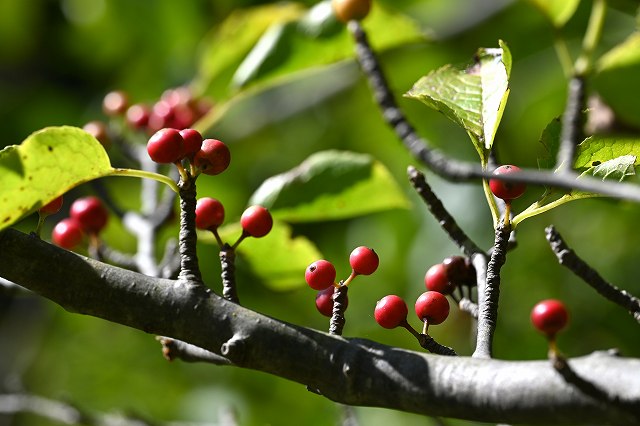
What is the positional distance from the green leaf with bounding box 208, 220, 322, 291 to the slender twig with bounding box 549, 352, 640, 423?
1.04 m

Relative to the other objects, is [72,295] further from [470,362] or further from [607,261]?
[607,261]

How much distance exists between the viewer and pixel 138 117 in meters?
2.71

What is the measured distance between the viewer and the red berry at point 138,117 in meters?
2.71

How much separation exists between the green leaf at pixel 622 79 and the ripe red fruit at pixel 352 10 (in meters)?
0.64

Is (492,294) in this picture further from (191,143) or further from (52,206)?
(52,206)

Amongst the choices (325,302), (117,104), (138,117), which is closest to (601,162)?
(325,302)

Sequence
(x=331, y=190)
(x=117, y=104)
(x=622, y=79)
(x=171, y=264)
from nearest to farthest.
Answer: (x=171, y=264) → (x=331, y=190) → (x=622, y=79) → (x=117, y=104)

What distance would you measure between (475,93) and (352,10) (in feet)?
2.30

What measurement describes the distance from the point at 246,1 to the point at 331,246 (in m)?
1.45

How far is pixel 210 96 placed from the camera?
9.26 feet

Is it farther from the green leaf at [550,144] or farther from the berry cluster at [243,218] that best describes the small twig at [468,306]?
the berry cluster at [243,218]

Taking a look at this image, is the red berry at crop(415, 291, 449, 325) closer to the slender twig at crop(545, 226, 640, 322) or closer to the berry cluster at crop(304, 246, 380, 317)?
the berry cluster at crop(304, 246, 380, 317)

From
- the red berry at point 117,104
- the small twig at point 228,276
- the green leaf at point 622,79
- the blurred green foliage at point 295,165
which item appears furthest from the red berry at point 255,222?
the red berry at point 117,104

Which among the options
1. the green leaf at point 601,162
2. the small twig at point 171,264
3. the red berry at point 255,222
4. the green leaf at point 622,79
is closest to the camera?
the green leaf at point 601,162
